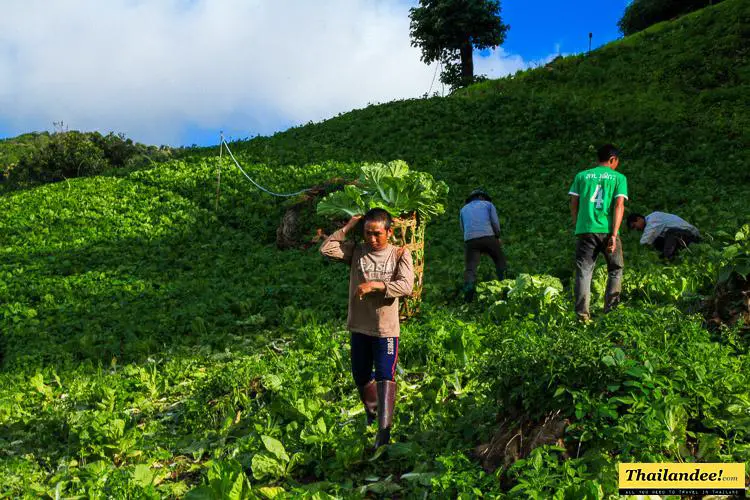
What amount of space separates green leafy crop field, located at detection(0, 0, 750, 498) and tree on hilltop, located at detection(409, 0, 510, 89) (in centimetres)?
1257

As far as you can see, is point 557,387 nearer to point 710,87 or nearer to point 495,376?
point 495,376

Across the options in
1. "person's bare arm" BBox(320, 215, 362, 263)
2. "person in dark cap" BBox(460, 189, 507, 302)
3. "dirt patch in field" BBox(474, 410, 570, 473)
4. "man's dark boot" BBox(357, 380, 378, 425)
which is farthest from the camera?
"person in dark cap" BBox(460, 189, 507, 302)

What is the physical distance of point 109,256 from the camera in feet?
50.3

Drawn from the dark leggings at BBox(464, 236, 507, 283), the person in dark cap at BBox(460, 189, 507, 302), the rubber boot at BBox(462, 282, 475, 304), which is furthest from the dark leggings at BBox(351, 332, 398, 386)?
the dark leggings at BBox(464, 236, 507, 283)

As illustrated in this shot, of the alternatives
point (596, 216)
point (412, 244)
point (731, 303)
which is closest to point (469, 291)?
point (412, 244)

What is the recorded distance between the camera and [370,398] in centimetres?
495

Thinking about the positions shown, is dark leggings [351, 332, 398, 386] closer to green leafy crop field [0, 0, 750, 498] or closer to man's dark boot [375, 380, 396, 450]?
man's dark boot [375, 380, 396, 450]

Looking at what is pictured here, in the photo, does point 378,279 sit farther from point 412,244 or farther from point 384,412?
point 412,244

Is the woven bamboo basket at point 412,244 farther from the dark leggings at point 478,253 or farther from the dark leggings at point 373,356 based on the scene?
the dark leggings at point 373,356

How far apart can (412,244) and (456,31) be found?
3020 centimetres

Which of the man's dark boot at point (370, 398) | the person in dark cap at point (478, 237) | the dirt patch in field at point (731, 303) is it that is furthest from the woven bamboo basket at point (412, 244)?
the dirt patch in field at point (731, 303)

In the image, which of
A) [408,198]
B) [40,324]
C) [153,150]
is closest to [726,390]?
[408,198]

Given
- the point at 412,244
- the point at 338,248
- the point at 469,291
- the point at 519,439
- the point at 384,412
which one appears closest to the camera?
the point at 519,439

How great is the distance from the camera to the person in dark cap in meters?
9.23
